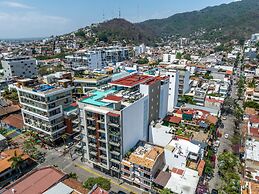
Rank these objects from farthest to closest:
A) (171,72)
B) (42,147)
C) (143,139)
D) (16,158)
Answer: (171,72) → (42,147) → (143,139) → (16,158)

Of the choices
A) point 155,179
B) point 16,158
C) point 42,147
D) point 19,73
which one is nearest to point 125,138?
point 155,179

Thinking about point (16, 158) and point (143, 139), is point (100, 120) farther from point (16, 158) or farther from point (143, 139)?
point (16, 158)

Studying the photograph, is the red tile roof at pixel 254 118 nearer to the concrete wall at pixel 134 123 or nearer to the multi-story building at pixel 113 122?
the concrete wall at pixel 134 123

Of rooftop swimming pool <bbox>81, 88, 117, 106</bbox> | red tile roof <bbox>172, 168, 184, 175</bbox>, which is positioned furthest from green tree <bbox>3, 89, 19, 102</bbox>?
red tile roof <bbox>172, 168, 184, 175</bbox>

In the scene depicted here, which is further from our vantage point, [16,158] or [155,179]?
[16,158]

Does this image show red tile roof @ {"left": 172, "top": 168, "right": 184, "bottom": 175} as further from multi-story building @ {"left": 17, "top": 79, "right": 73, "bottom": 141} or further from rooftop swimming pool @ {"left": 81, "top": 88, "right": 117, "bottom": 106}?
multi-story building @ {"left": 17, "top": 79, "right": 73, "bottom": 141}
